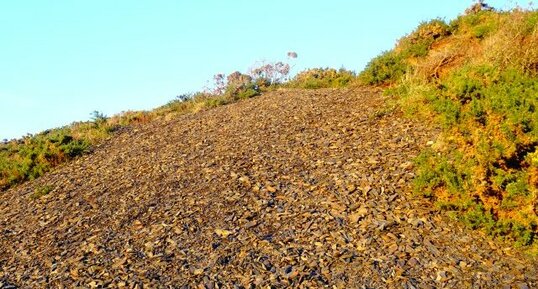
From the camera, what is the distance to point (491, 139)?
7.74 metres

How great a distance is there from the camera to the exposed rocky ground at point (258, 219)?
6941 mm

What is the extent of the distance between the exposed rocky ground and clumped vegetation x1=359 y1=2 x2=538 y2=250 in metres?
0.31

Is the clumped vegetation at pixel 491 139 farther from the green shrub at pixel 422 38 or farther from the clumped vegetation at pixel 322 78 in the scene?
the clumped vegetation at pixel 322 78

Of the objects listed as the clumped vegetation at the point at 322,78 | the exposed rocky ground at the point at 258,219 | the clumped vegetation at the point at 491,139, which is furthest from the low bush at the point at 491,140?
the clumped vegetation at the point at 322,78

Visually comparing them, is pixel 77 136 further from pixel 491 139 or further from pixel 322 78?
pixel 491 139

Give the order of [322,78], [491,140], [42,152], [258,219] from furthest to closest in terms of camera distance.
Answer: [322,78] < [42,152] < [258,219] < [491,140]

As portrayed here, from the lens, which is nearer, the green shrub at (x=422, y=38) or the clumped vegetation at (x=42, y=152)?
the clumped vegetation at (x=42, y=152)

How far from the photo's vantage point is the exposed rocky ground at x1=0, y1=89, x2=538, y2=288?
6.94 meters

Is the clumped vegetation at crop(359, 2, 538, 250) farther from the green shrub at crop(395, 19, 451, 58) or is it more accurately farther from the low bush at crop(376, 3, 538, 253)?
the green shrub at crop(395, 19, 451, 58)

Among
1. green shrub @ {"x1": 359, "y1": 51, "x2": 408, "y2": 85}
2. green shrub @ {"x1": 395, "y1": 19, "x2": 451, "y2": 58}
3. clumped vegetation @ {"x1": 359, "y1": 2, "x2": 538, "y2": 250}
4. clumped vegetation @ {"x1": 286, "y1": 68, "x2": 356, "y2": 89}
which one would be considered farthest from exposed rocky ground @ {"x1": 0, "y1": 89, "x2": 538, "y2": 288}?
clumped vegetation @ {"x1": 286, "y1": 68, "x2": 356, "y2": 89}

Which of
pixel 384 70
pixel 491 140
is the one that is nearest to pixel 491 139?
pixel 491 140

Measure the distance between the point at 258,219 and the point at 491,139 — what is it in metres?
3.39

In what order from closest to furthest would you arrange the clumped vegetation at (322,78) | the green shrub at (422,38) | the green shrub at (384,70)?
the green shrub at (384,70), the green shrub at (422,38), the clumped vegetation at (322,78)

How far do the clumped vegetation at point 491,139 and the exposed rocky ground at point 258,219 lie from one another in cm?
31
